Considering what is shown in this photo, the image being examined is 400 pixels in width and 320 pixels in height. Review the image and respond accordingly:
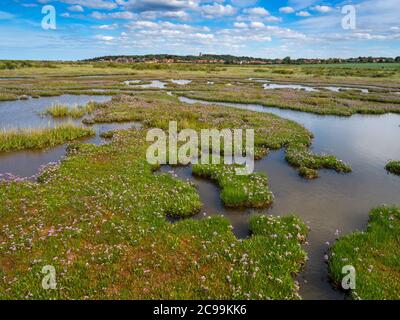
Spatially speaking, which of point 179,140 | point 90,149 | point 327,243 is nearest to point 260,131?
point 179,140

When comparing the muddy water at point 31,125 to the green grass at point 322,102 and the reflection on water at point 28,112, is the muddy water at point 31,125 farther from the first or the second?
the green grass at point 322,102

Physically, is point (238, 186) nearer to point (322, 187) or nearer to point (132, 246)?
point (322, 187)

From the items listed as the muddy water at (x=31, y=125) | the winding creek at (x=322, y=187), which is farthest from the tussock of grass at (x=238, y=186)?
the muddy water at (x=31, y=125)

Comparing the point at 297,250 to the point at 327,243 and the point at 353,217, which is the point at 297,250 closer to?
the point at 327,243

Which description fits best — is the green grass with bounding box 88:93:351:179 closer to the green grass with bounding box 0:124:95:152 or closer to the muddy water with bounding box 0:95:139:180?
the muddy water with bounding box 0:95:139:180

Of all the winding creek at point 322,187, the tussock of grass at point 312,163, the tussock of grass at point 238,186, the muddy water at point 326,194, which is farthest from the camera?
the tussock of grass at point 312,163

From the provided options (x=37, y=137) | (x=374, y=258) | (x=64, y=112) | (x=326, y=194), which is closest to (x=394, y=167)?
(x=326, y=194)

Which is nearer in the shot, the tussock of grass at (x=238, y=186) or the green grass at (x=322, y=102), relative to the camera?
the tussock of grass at (x=238, y=186)
